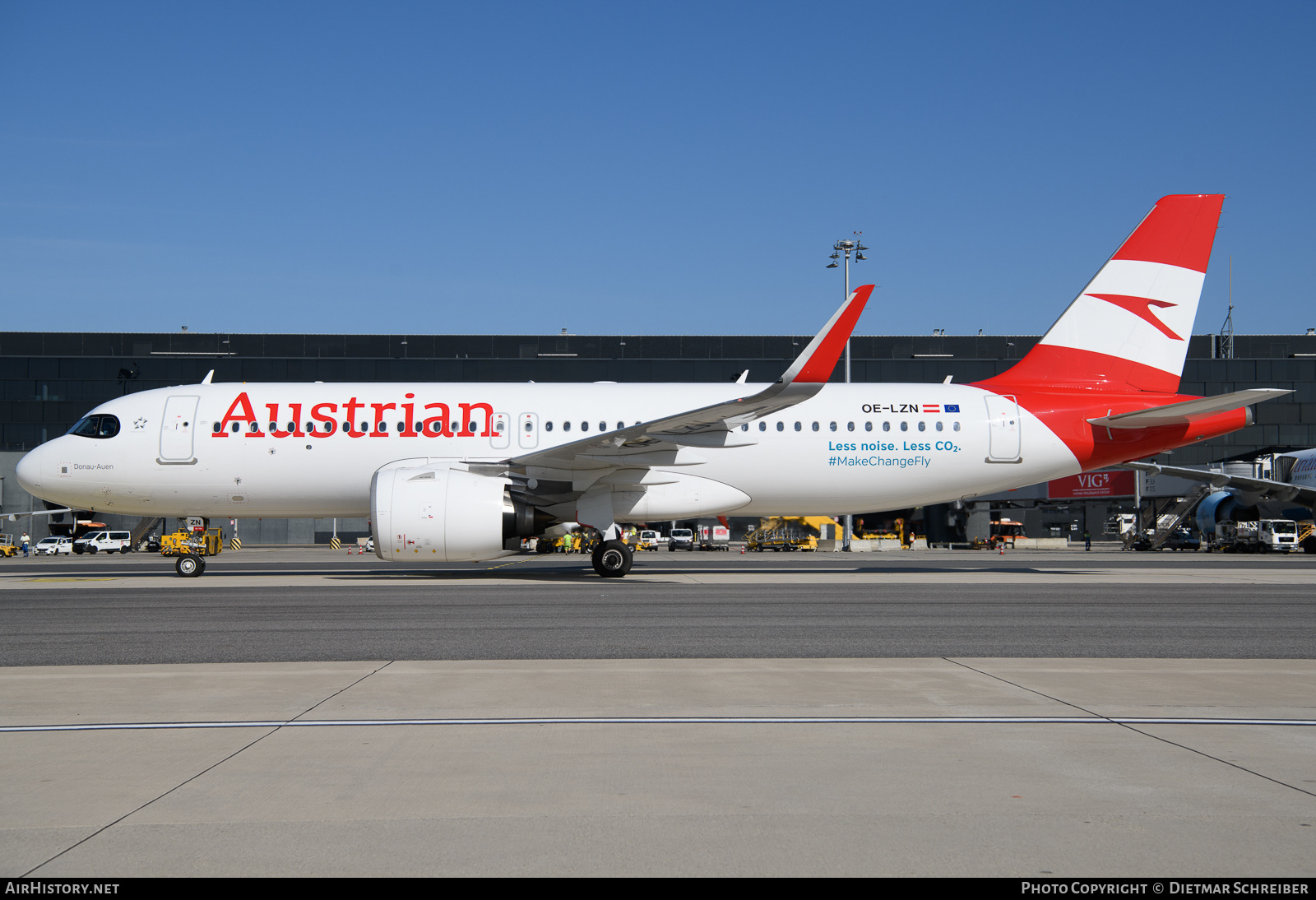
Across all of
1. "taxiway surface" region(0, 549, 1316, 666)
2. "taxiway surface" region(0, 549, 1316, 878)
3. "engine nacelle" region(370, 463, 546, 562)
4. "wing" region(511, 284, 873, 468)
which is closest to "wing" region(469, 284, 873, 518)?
"wing" region(511, 284, 873, 468)

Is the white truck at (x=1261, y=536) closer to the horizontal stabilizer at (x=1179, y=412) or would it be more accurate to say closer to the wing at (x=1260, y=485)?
the wing at (x=1260, y=485)

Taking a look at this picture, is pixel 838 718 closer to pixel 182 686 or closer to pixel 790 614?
pixel 182 686

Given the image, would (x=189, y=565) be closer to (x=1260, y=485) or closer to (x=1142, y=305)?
(x=1142, y=305)

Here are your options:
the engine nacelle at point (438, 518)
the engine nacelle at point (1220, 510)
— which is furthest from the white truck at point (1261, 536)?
A: the engine nacelle at point (438, 518)

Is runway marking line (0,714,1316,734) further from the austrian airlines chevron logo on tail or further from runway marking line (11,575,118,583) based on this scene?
the austrian airlines chevron logo on tail

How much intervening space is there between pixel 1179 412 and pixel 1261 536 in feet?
97.1

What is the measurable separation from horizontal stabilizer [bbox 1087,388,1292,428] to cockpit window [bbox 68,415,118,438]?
20.0 metres

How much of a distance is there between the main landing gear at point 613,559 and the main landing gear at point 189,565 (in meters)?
8.36

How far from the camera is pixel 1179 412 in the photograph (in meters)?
19.7

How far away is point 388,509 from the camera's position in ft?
57.5

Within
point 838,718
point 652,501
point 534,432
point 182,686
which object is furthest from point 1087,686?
point 534,432

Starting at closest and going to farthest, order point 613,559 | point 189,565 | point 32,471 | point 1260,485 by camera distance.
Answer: point 613,559
point 32,471
point 189,565
point 1260,485

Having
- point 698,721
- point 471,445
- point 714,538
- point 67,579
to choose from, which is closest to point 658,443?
point 471,445

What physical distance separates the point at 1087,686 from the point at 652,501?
12.6 m
